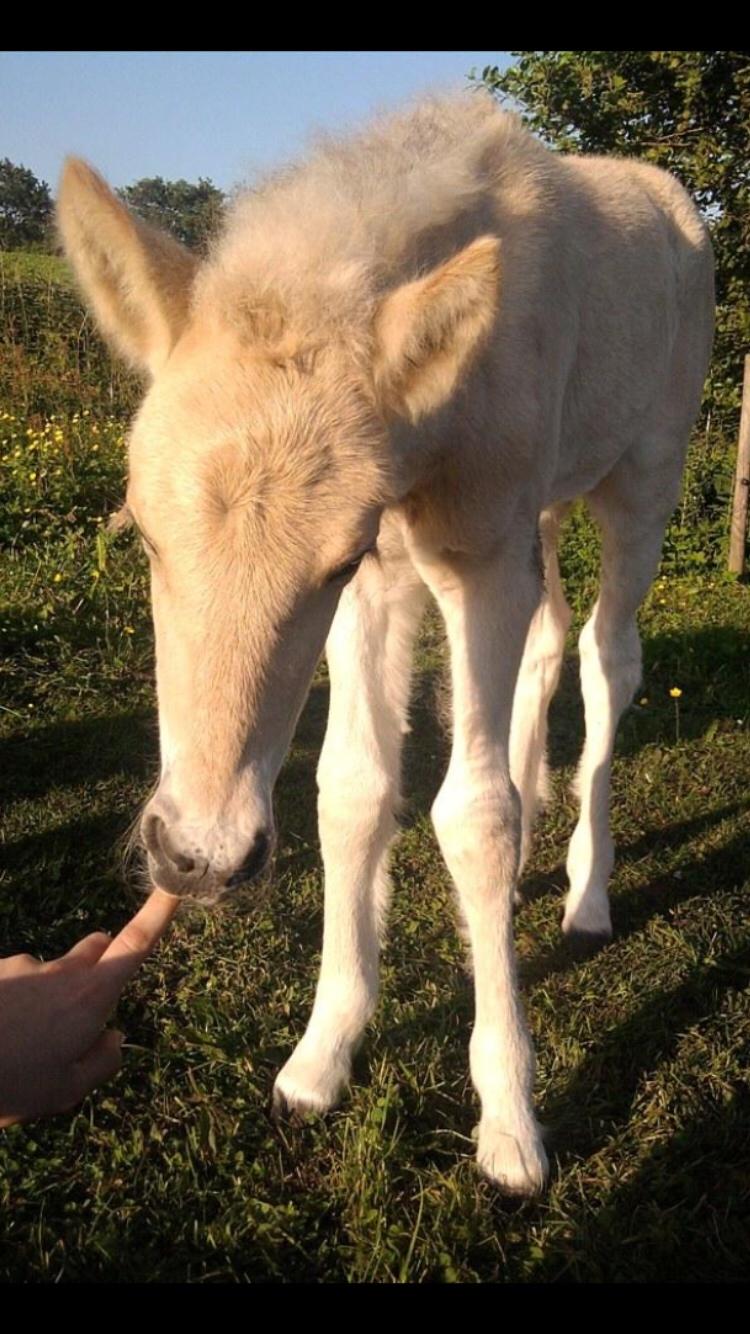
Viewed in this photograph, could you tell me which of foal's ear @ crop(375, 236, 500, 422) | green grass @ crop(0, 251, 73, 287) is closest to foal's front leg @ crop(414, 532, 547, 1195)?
foal's ear @ crop(375, 236, 500, 422)

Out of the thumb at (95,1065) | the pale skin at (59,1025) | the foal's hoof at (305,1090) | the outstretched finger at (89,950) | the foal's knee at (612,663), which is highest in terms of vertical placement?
the foal's knee at (612,663)

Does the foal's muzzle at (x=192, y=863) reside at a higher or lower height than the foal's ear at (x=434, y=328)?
lower

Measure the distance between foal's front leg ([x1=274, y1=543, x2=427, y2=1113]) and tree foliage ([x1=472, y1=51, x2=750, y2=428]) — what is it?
724cm

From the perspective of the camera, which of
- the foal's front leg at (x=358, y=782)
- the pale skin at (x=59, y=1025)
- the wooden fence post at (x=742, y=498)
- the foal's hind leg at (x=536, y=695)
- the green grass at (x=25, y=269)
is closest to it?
the pale skin at (x=59, y=1025)

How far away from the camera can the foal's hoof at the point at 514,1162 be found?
2523 millimetres

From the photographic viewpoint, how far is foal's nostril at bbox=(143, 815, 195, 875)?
1779 millimetres

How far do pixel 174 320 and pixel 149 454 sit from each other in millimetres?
393

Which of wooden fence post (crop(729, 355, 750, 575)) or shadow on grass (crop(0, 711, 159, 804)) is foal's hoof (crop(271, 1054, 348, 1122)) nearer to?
shadow on grass (crop(0, 711, 159, 804))

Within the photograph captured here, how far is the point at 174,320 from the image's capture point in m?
2.04

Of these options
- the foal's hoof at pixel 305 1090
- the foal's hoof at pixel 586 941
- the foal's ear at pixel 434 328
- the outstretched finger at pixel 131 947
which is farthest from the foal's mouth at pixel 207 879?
the foal's hoof at pixel 586 941

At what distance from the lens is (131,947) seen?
2012 millimetres

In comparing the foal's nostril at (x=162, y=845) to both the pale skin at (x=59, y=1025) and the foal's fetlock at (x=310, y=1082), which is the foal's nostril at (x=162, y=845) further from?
the foal's fetlock at (x=310, y=1082)

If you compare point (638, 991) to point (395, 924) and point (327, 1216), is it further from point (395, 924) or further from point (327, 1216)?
point (327, 1216)

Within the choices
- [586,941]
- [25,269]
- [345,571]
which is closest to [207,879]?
[345,571]
